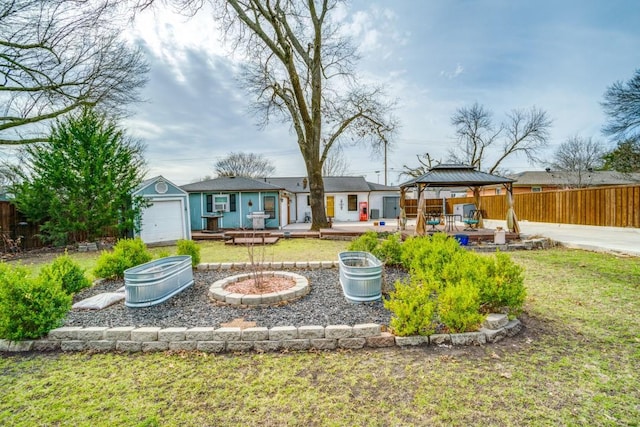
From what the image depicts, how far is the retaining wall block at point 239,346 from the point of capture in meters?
3.14

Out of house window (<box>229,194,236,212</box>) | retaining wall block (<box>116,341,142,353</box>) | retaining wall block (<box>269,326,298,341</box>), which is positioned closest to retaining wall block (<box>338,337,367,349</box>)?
retaining wall block (<box>269,326,298,341</box>)

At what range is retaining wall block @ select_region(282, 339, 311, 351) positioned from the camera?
124 inches

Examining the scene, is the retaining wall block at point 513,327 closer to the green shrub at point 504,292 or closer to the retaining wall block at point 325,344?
the green shrub at point 504,292

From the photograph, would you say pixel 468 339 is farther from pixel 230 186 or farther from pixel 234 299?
pixel 230 186

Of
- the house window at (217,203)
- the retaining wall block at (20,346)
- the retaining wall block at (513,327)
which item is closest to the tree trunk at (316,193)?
the house window at (217,203)

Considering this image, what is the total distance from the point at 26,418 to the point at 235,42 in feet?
47.8

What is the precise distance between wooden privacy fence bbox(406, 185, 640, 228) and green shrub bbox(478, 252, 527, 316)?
14.0 m

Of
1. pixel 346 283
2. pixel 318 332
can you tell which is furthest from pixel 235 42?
pixel 318 332

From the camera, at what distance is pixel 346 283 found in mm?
4465

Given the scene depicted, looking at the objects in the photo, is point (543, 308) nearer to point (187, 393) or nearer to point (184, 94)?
point (187, 393)

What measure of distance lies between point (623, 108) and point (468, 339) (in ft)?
68.1

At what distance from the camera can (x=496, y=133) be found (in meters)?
29.2

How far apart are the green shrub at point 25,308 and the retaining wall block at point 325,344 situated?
9.74ft

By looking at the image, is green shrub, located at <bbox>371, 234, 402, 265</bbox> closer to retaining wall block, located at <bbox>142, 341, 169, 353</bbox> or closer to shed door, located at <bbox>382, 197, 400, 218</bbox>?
retaining wall block, located at <bbox>142, 341, 169, 353</bbox>
